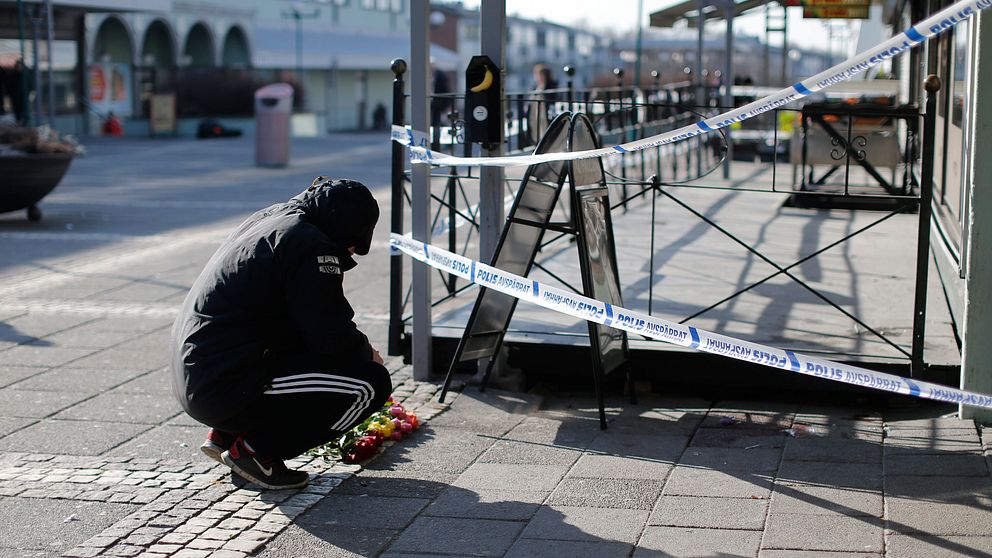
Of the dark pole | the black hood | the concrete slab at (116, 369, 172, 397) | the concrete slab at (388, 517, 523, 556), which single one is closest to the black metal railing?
the concrete slab at (116, 369, 172, 397)

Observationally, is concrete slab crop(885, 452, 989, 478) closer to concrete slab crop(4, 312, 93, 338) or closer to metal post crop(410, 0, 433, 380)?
metal post crop(410, 0, 433, 380)

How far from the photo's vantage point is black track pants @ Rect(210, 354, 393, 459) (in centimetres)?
448

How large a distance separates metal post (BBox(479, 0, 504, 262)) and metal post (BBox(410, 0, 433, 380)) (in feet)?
0.95

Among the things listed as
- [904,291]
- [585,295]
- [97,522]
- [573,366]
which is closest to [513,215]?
[585,295]

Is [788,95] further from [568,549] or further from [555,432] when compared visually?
[568,549]

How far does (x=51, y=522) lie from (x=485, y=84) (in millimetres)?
2920

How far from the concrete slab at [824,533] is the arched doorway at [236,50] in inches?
1906

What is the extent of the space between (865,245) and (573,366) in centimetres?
493

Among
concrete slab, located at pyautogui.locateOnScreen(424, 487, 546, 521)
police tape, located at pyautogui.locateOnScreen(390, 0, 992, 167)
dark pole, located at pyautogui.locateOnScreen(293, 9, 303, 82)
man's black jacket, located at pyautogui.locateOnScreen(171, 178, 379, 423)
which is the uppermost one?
dark pole, located at pyautogui.locateOnScreen(293, 9, 303, 82)

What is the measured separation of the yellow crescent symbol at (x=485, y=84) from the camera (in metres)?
5.86

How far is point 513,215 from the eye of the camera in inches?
221

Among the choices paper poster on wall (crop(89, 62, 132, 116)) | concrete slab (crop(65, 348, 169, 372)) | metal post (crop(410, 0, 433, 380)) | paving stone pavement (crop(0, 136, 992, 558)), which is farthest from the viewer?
paper poster on wall (crop(89, 62, 132, 116))

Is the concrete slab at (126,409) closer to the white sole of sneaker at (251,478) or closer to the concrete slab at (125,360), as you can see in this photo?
the concrete slab at (125,360)

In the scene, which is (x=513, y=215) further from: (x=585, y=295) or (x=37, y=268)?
(x=37, y=268)
